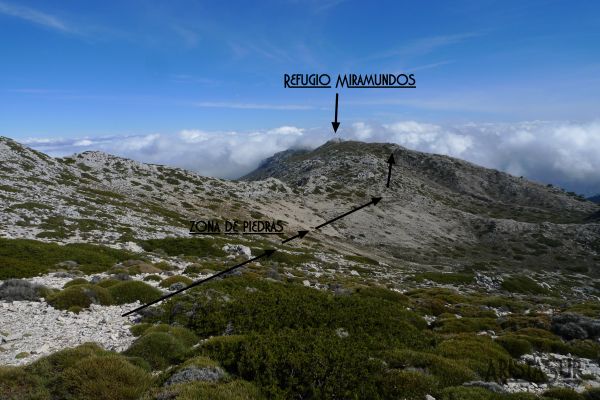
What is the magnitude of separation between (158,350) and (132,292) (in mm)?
10153

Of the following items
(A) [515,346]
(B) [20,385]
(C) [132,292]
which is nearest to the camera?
(B) [20,385]

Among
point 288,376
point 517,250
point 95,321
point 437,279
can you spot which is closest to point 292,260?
point 437,279

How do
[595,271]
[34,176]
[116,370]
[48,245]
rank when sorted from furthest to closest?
[595,271], [34,176], [48,245], [116,370]

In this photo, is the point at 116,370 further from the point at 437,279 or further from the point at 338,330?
the point at 437,279

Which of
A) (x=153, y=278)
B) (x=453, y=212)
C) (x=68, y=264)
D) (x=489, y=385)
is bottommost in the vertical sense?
(x=453, y=212)

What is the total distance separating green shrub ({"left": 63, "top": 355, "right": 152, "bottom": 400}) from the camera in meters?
11.0

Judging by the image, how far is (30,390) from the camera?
36.2 feet

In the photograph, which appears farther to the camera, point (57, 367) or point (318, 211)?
point (318, 211)

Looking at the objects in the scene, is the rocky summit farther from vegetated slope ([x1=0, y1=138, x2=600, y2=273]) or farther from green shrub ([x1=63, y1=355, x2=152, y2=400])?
vegetated slope ([x1=0, y1=138, x2=600, y2=273])

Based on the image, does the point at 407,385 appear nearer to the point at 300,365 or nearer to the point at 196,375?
the point at 300,365

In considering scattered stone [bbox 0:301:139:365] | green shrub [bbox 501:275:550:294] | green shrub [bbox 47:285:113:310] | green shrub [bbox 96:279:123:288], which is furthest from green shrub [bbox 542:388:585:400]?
green shrub [bbox 501:275:550:294]

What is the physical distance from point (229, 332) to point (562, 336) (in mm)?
19010

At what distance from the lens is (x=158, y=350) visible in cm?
1519

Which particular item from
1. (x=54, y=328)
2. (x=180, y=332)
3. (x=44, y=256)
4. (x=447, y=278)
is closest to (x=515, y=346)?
(x=180, y=332)
